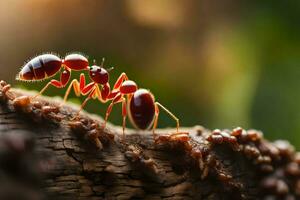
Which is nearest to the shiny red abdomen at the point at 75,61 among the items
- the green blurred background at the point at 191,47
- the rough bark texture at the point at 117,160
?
the rough bark texture at the point at 117,160

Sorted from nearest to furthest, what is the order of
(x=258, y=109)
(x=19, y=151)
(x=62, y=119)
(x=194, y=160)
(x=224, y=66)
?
(x=19, y=151) → (x=62, y=119) → (x=194, y=160) → (x=258, y=109) → (x=224, y=66)

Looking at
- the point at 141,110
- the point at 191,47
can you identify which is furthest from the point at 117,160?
the point at 191,47

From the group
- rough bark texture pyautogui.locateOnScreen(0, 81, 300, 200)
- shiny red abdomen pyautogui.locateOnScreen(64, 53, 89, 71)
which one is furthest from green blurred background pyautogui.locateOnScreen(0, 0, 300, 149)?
rough bark texture pyautogui.locateOnScreen(0, 81, 300, 200)

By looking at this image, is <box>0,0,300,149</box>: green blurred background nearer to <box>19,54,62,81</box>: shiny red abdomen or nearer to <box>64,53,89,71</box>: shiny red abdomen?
<box>64,53,89,71</box>: shiny red abdomen

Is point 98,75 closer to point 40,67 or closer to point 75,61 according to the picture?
point 75,61

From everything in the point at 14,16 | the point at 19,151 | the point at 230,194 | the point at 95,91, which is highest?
the point at 14,16

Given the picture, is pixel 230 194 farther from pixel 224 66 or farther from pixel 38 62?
pixel 224 66

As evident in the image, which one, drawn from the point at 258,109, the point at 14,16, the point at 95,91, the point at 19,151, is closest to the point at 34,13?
the point at 14,16

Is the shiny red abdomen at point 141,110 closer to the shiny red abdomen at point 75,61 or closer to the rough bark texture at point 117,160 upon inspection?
the rough bark texture at point 117,160
